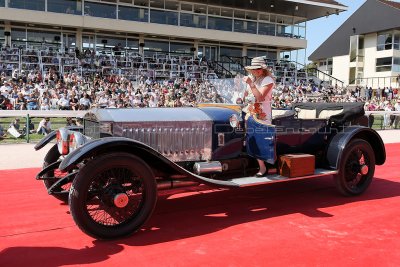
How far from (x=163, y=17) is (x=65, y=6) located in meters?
6.01

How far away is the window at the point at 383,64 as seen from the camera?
38.6 meters

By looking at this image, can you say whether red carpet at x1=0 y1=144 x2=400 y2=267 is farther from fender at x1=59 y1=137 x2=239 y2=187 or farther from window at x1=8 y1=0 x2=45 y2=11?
window at x1=8 y1=0 x2=45 y2=11

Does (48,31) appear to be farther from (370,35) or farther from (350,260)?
(370,35)

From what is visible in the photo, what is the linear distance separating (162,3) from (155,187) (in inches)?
893

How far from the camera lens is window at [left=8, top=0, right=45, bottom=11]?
20672 millimetres

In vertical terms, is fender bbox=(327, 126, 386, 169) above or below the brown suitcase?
above

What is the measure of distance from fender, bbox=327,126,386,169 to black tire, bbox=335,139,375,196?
0.09 m

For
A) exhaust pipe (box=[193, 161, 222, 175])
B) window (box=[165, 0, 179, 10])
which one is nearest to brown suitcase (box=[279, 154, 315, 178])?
exhaust pipe (box=[193, 161, 222, 175])

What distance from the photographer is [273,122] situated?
536 centimetres

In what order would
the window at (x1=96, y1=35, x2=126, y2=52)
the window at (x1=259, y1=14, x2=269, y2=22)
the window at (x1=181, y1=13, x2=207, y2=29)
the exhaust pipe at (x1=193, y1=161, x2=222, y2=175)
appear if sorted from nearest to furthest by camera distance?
the exhaust pipe at (x1=193, y1=161, x2=222, y2=175), the window at (x1=96, y1=35, x2=126, y2=52), the window at (x1=181, y1=13, x2=207, y2=29), the window at (x1=259, y1=14, x2=269, y2=22)

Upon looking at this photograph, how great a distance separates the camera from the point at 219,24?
1064 inches

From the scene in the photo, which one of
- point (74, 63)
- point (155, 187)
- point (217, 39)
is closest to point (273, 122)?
point (155, 187)

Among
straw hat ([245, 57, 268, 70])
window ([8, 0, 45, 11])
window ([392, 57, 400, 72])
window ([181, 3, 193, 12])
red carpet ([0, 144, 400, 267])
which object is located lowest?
red carpet ([0, 144, 400, 267])

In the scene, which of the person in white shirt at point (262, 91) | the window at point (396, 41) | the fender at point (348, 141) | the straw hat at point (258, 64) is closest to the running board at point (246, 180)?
the fender at point (348, 141)
